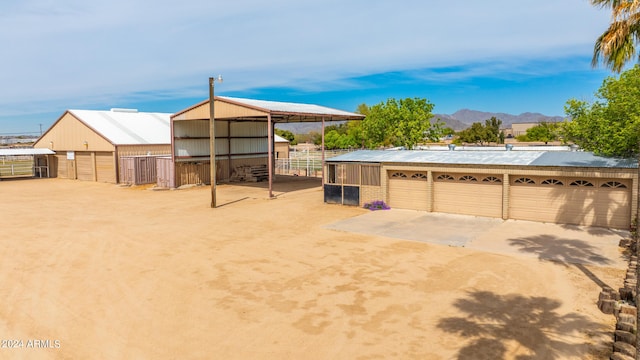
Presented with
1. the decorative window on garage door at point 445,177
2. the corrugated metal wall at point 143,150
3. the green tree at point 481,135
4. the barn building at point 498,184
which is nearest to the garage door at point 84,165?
the corrugated metal wall at point 143,150

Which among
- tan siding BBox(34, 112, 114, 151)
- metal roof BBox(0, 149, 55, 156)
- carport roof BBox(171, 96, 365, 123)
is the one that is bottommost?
metal roof BBox(0, 149, 55, 156)

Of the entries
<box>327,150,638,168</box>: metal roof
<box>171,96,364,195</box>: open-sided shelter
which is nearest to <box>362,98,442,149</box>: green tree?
<box>171,96,364,195</box>: open-sided shelter

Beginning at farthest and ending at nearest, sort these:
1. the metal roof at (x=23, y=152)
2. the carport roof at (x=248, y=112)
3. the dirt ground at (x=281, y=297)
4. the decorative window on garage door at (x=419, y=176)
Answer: the metal roof at (x=23, y=152)
the carport roof at (x=248, y=112)
the decorative window on garage door at (x=419, y=176)
the dirt ground at (x=281, y=297)

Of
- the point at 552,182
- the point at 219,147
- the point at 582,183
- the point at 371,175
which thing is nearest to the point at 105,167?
the point at 219,147

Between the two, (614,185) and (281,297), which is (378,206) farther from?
(281,297)

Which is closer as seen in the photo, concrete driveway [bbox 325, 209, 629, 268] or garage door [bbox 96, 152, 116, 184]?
concrete driveway [bbox 325, 209, 629, 268]

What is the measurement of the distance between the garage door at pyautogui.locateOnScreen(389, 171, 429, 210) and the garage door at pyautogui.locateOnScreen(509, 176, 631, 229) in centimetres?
409

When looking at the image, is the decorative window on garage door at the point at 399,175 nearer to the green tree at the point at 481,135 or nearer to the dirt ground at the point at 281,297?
the dirt ground at the point at 281,297

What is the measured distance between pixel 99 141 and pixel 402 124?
26.9m

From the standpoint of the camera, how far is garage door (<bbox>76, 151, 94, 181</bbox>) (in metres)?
40.1

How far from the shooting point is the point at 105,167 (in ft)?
127

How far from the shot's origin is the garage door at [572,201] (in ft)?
57.0

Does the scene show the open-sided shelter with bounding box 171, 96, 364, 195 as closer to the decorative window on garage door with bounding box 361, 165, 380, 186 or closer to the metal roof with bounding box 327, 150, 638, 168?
the metal roof with bounding box 327, 150, 638, 168

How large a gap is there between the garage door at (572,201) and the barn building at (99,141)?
30788 mm
